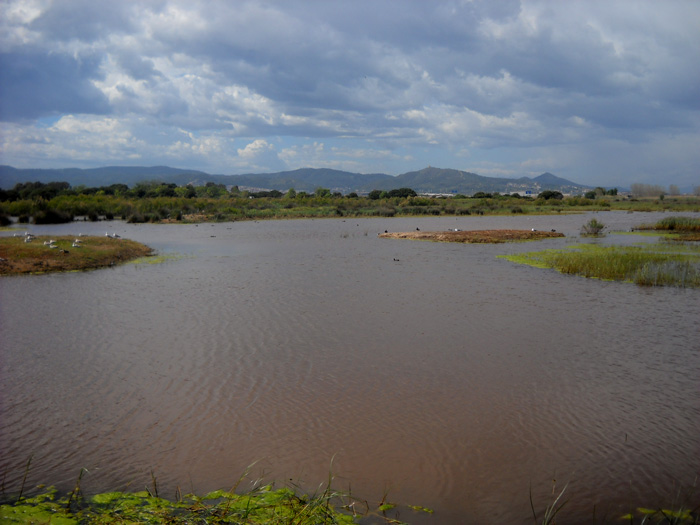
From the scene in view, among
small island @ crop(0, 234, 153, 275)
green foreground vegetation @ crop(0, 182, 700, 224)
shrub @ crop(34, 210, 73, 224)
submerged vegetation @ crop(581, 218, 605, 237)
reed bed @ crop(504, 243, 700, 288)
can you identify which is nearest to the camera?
reed bed @ crop(504, 243, 700, 288)

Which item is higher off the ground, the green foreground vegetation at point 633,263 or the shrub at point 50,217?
the shrub at point 50,217

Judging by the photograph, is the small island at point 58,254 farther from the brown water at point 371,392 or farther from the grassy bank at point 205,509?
the grassy bank at point 205,509

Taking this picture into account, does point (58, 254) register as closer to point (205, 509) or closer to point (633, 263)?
point (205, 509)

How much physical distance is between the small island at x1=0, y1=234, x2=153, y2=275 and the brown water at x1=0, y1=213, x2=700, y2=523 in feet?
10.4

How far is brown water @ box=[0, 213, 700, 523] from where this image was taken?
5379 millimetres

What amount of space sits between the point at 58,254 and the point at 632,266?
67.2 feet

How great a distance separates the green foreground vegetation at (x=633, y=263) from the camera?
15.9 m

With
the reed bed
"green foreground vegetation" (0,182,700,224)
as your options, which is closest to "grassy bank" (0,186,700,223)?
"green foreground vegetation" (0,182,700,224)

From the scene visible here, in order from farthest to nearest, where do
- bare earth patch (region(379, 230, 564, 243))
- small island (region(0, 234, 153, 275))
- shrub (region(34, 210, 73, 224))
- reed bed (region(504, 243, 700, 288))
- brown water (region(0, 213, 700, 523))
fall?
shrub (region(34, 210, 73, 224))
bare earth patch (region(379, 230, 564, 243))
small island (region(0, 234, 153, 275))
reed bed (region(504, 243, 700, 288))
brown water (region(0, 213, 700, 523))

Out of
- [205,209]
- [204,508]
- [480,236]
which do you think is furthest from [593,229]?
[205,209]

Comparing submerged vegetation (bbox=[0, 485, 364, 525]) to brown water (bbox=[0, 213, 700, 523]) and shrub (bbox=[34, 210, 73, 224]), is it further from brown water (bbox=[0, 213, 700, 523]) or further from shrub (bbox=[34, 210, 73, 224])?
shrub (bbox=[34, 210, 73, 224])

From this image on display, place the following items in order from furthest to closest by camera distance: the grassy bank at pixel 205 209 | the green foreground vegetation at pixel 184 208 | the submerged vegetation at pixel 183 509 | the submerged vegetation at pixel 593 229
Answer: the green foreground vegetation at pixel 184 208 → the grassy bank at pixel 205 209 → the submerged vegetation at pixel 593 229 → the submerged vegetation at pixel 183 509

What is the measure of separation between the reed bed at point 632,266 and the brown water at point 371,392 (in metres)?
1.45

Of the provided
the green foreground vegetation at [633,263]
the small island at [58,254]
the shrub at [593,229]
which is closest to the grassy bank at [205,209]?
the small island at [58,254]
